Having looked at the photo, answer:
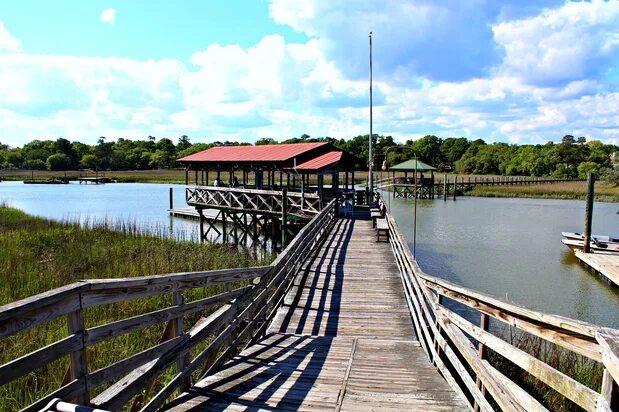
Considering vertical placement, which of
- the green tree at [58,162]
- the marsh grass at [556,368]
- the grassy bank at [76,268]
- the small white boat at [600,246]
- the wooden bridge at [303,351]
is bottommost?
the small white boat at [600,246]

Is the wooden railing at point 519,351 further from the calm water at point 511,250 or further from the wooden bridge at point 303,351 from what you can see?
the calm water at point 511,250

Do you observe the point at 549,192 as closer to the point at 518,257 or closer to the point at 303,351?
the point at 518,257

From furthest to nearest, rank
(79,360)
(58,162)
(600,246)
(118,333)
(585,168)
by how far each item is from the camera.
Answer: (58,162), (585,168), (600,246), (118,333), (79,360)

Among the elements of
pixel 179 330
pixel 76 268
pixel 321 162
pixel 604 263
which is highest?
pixel 321 162

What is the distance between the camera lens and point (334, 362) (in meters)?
5.24

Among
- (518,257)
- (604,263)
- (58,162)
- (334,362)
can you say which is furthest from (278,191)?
(58,162)

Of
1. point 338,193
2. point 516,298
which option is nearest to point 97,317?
point 516,298

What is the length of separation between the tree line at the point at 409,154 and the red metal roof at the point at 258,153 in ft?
178

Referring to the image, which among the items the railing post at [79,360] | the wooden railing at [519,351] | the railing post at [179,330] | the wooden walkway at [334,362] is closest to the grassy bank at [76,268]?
the railing post at [179,330]

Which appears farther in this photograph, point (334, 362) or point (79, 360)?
point (334, 362)

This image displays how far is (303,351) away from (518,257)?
655 inches

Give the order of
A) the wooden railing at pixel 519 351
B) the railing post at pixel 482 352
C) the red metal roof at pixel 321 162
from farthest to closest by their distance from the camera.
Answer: the red metal roof at pixel 321 162
the railing post at pixel 482 352
the wooden railing at pixel 519 351

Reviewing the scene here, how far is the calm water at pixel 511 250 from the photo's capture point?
14070 mm

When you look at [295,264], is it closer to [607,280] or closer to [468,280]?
[468,280]
